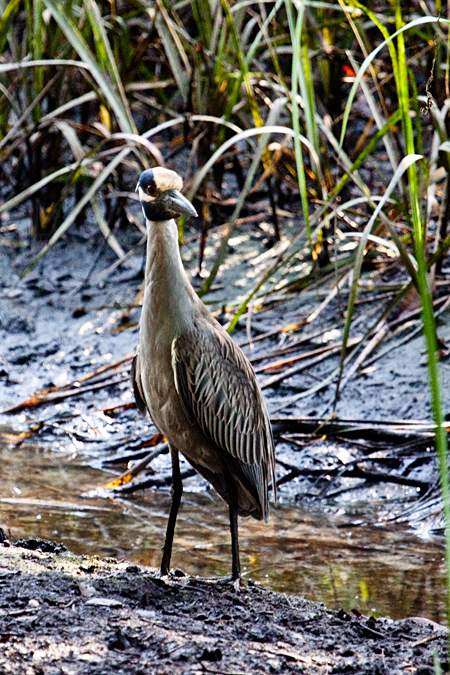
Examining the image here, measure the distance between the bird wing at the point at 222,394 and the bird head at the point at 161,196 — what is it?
0.46 m

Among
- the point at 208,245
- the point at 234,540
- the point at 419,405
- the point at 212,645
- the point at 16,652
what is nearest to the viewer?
the point at 16,652

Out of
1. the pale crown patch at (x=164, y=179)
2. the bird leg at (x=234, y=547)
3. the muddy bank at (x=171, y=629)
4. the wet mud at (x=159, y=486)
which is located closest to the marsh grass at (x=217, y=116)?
the wet mud at (x=159, y=486)

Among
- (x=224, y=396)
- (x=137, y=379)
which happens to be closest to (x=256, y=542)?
(x=224, y=396)

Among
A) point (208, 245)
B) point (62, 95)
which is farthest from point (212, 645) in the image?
point (62, 95)

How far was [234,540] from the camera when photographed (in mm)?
3615

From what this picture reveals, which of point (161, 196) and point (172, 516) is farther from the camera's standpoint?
point (172, 516)

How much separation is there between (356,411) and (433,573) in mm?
1499

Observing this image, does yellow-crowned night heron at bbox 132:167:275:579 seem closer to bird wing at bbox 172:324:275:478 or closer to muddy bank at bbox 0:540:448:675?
bird wing at bbox 172:324:275:478

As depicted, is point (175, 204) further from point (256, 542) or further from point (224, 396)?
point (256, 542)

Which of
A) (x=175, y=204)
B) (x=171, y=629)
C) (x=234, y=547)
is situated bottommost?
(x=234, y=547)

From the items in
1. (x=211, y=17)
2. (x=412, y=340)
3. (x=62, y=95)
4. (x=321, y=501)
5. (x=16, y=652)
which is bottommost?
(x=321, y=501)

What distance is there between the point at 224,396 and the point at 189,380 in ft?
0.69

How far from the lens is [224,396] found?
11.8 feet

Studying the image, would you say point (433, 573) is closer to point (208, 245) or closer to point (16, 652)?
point (16, 652)
